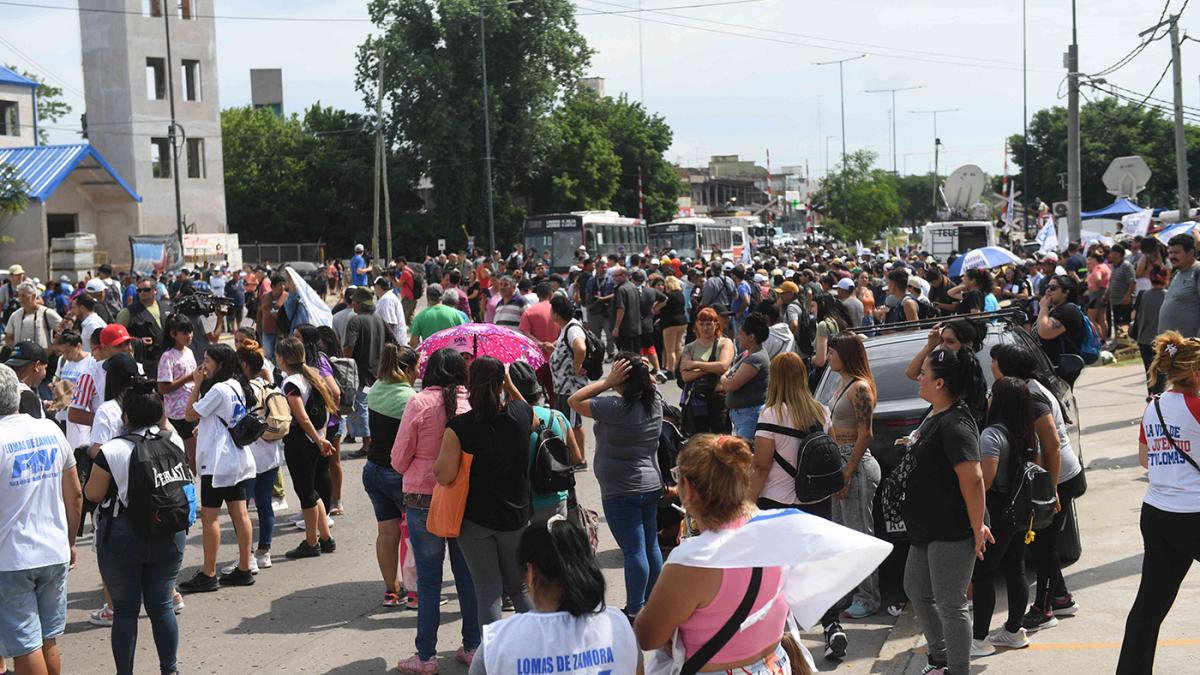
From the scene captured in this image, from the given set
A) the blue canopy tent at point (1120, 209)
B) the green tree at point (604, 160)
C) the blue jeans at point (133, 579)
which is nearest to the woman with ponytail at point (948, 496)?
the blue jeans at point (133, 579)

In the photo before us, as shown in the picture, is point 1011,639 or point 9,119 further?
point 9,119

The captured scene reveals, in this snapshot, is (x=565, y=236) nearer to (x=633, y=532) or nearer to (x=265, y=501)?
(x=265, y=501)

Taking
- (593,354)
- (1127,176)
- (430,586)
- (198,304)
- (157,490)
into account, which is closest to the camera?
(157,490)

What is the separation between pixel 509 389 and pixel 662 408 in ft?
4.25

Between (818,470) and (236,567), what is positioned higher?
(818,470)

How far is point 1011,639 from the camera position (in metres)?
6.57

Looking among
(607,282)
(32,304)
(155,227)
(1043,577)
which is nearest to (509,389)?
(1043,577)

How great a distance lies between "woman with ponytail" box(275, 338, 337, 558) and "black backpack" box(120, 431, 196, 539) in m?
2.44

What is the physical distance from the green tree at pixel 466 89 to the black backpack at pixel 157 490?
52873mm

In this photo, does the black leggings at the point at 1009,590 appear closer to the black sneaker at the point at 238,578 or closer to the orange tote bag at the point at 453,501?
the orange tote bag at the point at 453,501

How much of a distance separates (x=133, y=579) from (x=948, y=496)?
4.17 metres

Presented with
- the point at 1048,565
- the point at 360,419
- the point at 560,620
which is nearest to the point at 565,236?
the point at 360,419

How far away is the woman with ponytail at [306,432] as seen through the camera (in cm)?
910

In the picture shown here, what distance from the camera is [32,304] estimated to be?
1356cm
